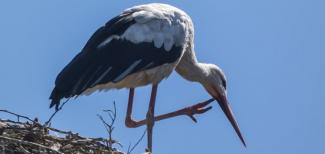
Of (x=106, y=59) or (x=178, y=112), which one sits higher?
(x=106, y=59)

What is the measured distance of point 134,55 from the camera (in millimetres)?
10812

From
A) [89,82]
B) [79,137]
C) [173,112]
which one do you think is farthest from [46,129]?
[173,112]

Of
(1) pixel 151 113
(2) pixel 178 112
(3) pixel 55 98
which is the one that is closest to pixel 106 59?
(3) pixel 55 98

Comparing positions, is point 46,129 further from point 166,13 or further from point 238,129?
point 238,129

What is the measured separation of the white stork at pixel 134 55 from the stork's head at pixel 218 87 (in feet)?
1.26

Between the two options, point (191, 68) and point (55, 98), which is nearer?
point (55, 98)

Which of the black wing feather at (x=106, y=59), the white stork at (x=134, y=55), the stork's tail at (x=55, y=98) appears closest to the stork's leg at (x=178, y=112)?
the white stork at (x=134, y=55)

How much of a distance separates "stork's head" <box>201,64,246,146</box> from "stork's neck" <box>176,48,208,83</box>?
→ 62mm

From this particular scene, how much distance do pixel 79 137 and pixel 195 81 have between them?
250 cm

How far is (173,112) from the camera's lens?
1199 centimetres

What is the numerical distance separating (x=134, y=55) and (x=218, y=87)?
1.51m

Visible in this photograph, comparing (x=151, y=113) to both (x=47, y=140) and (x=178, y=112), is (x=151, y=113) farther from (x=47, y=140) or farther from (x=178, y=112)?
(x=47, y=140)

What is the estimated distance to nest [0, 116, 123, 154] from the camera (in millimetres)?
9133

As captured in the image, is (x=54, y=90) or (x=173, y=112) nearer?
(x=54, y=90)
